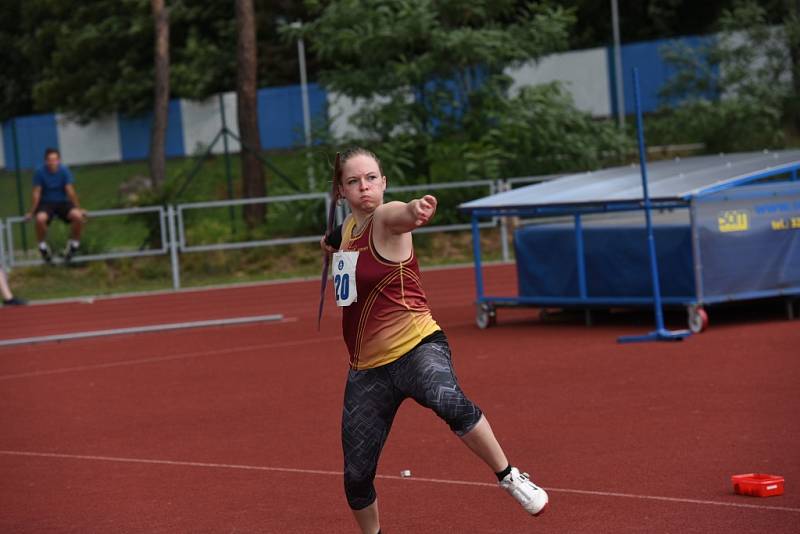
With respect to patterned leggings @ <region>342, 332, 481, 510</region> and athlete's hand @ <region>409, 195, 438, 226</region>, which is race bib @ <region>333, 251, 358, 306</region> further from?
athlete's hand @ <region>409, 195, 438, 226</region>

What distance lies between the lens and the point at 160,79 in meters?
33.3

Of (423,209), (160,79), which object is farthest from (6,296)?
(423,209)

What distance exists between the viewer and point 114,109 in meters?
53.3

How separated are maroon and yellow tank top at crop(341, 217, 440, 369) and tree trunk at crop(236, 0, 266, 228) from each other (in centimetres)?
2211

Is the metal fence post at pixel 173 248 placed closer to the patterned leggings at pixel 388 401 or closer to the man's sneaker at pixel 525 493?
the patterned leggings at pixel 388 401

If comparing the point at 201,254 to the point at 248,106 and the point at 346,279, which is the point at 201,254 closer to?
the point at 248,106

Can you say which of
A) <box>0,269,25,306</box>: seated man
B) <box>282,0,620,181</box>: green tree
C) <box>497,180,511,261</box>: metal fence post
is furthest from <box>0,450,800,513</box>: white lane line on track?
<box>282,0,620,181</box>: green tree

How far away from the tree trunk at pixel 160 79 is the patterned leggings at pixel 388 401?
2678cm

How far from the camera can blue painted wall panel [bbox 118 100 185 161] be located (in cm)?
5247

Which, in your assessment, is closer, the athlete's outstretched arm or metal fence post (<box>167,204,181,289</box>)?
the athlete's outstretched arm

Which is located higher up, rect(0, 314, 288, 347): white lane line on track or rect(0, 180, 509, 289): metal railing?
rect(0, 180, 509, 289): metal railing

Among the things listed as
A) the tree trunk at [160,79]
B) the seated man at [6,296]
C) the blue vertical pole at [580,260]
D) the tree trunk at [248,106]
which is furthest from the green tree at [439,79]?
the blue vertical pole at [580,260]

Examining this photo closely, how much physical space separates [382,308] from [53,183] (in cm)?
1781

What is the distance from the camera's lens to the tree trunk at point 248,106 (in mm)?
28328
